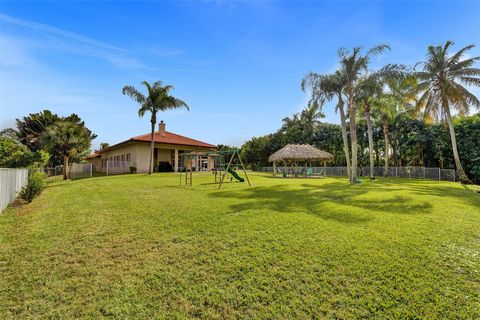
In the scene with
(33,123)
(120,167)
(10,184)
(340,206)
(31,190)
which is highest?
(33,123)

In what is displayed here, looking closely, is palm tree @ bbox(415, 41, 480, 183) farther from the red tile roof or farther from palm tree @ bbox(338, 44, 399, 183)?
the red tile roof

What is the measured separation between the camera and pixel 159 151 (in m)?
26.8

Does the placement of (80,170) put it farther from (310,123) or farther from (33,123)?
(310,123)

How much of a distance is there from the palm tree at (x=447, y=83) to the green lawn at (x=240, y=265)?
1637 cm

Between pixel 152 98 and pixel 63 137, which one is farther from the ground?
pixel 152 98

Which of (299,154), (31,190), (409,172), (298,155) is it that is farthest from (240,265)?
(409,172)

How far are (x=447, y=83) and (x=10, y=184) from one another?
27.1 metres

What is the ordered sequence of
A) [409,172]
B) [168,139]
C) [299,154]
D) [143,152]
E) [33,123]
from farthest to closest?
[33,123] < [168,139] < [299,154] < [409,172] < [143,152]

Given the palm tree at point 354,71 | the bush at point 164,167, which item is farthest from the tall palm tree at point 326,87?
the bush at point 164,167

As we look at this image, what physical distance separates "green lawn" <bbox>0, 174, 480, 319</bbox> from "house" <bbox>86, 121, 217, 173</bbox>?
59.1 ft

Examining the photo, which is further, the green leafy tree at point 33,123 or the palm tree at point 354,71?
the green leafy tree at point 33,123

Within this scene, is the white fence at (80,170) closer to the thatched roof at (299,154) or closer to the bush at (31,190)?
the bush at (31,190)

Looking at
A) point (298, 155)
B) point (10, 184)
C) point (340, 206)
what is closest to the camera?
point (340, 206)

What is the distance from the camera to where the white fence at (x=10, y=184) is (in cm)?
744
